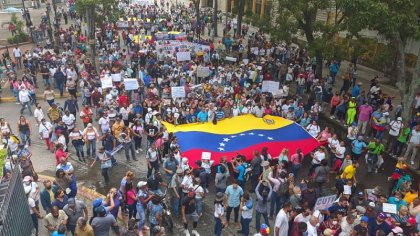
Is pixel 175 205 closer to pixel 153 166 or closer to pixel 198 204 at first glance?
pixel 198 204

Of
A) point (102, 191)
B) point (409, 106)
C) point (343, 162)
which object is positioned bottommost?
point (102, 191)

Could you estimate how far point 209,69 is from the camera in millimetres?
19406

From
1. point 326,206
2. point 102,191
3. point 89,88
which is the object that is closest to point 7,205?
point 102,191

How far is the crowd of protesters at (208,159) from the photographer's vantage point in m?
8.42

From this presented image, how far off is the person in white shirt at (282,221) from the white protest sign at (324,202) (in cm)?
87

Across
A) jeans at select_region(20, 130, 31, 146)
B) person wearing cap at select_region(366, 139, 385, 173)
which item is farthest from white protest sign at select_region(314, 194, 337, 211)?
jeans at select_region(20, 130, 31, 146)

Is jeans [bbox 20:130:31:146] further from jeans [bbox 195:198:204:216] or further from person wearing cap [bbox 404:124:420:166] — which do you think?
person wearing cap [bbox 404:124:420:166]

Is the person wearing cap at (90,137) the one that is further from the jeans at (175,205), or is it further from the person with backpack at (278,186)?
the person with backpack at (278,186)

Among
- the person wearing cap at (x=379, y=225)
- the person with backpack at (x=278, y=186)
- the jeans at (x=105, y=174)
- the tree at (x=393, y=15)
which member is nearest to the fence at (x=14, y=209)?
the jeans at (x=105, y=174)

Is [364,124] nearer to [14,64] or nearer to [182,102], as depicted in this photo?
[182,102]

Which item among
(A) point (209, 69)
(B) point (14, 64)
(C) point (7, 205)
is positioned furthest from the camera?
(B) point (14, 64)

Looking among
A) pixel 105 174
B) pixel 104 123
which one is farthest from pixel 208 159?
Result: pixel 104 123

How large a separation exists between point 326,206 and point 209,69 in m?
11.7

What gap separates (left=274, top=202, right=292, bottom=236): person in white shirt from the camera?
8.01m
